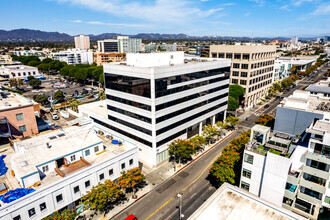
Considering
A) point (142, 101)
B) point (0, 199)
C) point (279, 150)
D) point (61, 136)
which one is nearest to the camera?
point (0, 199)

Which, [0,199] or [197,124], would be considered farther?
[197,124]

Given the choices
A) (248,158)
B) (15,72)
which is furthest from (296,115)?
(15,72)

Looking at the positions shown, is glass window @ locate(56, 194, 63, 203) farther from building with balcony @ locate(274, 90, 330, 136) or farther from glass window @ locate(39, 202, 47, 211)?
building with balcony @ locate(274, 90, 330, 136)

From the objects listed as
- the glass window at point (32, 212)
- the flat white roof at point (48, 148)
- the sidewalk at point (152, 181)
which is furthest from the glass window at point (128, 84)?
the glass window at point (32, 212)

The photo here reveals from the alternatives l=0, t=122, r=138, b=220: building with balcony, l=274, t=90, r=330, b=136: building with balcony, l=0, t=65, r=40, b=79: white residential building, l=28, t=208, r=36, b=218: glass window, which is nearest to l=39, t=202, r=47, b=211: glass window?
l=0, t=122, r=138, b=220: building with balcony

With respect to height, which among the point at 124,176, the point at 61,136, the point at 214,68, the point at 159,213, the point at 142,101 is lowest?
the point at 159,213

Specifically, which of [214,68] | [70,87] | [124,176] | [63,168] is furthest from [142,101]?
[70,87]

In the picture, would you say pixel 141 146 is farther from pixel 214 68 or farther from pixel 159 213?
pixel 214 68
